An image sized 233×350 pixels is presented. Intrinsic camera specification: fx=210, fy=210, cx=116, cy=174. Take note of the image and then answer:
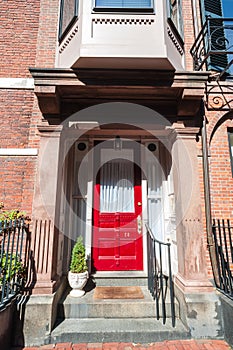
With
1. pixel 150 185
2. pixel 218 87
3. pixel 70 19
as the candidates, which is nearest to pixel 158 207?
pixel 150 185

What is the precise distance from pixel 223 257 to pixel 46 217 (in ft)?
9.80

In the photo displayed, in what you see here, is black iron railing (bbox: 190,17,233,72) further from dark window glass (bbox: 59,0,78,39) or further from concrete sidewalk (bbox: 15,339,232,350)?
concrete sidewalk (bbox: 15,339,232,350)

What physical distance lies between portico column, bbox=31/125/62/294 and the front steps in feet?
1.66

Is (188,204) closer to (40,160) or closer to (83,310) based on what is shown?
(83,310)

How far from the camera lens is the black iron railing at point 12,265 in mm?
2879

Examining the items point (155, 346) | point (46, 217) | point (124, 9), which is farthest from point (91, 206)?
point (124, 9)

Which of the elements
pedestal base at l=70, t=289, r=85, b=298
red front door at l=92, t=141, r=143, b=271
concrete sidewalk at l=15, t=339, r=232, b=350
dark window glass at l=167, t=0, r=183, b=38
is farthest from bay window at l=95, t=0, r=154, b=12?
concrete sidewalk at l=15, t=339, r=232, b=350

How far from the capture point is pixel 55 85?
11.3 ft

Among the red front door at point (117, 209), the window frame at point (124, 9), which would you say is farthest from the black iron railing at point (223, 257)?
the window frame at point (124, 9)

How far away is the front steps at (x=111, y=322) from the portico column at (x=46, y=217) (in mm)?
506

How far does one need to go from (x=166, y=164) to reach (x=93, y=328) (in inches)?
129

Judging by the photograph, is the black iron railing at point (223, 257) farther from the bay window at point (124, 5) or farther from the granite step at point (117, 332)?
the bay window at point (124, 5)

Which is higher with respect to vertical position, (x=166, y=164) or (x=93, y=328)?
(x=166, y=164)

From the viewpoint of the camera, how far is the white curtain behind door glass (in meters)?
4.67
